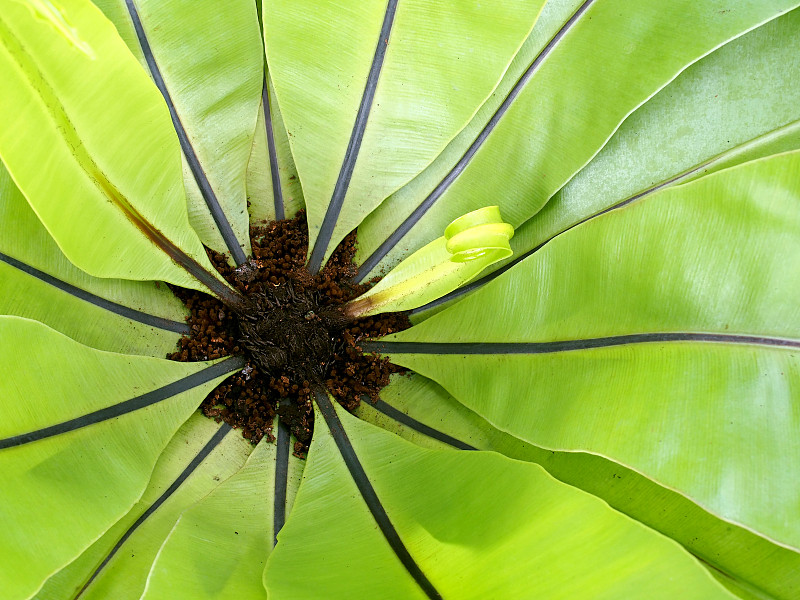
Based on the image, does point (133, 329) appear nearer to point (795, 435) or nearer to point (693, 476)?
point (693, 476)

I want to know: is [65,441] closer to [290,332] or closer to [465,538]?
[290,332]

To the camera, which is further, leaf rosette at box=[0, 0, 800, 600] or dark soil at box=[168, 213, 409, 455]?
dark soil at box=[168, 213, 409, 455]

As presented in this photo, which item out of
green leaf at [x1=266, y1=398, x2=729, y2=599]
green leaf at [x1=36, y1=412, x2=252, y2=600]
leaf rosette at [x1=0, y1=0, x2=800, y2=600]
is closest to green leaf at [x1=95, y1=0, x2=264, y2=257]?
leaf rosette at [x1=0, y1=0, x2=800, y2=600]

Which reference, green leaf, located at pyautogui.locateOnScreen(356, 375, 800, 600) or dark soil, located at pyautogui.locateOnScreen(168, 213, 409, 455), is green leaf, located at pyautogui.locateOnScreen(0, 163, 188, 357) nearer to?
dark soil, located at pyautogui.locateOnScreen(168, 213, 409, 455)

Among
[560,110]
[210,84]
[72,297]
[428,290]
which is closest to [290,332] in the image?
[428,290]

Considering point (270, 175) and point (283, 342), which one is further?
point (270, 175)

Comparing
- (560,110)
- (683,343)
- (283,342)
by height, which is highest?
(560,110)

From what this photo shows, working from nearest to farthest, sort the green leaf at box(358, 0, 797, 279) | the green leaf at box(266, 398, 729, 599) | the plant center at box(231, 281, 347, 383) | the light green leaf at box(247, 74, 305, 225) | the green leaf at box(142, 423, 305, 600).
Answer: the green leaf at box(266, 398, 729, 599)
the green leaf at box(142, 423, 305, 600)
the green leaf at box(358, 0, 797, 279)
the plant center at box(231, 281, 347, 383)
the light green leaf at box(247, 74, 305, 225)
